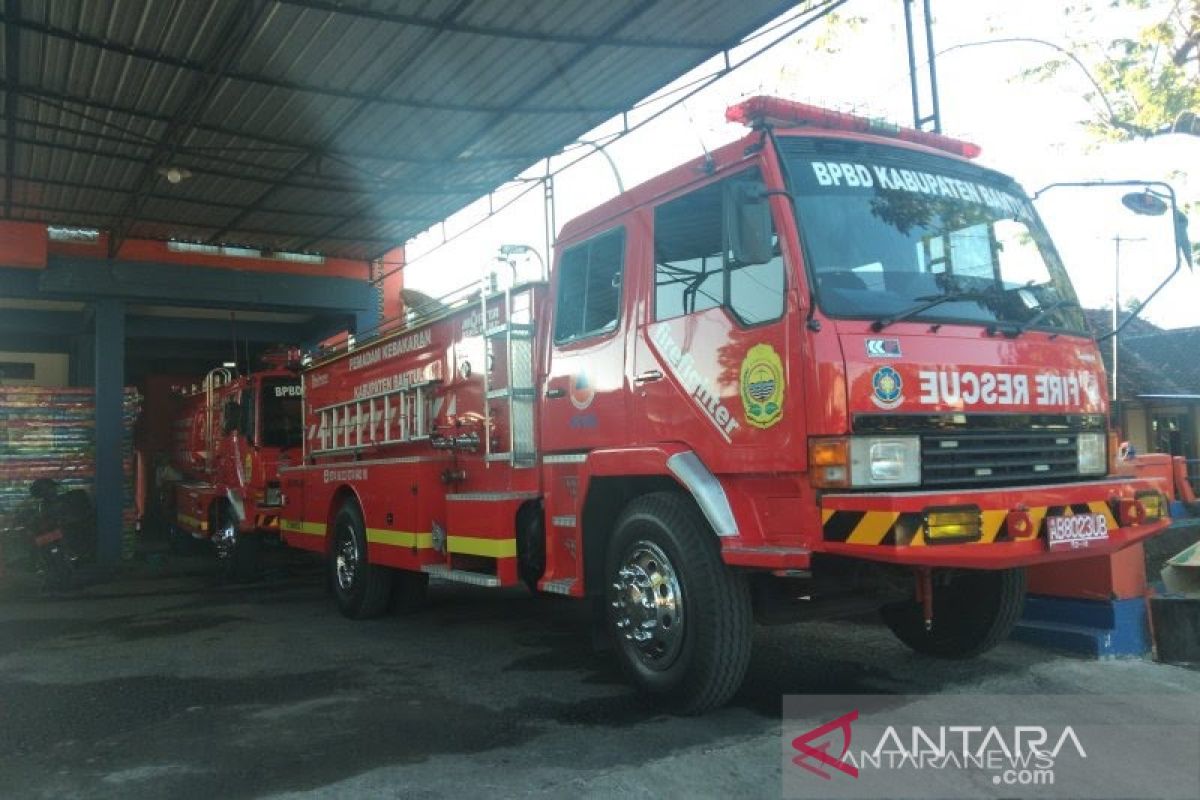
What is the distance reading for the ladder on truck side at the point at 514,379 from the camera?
20.1 feet

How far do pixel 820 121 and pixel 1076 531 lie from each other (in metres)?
2.43

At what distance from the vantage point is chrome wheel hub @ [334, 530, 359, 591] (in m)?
8.27

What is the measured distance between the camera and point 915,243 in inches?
184

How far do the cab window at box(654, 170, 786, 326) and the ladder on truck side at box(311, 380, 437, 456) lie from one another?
288 centimetres

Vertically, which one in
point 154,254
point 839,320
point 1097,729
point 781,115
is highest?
point 154,254

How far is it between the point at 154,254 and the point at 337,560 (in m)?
7.05

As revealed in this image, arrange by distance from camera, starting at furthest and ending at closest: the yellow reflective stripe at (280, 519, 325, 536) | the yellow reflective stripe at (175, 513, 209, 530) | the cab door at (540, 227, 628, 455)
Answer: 1. the yellow reflective stripe at (175, 513, 209, 530)
2. the yellow reflective stripe at (280, 519, 325, 536)
3. the cab door at (540, 227, 628, 455)

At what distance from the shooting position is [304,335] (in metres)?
17.0

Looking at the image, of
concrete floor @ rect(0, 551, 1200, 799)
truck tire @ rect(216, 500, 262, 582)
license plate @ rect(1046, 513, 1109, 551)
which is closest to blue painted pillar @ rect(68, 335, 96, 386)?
truck tire @ rect(216, 500, 262, 582)

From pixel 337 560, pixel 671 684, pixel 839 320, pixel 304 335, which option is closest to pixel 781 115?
pixel 839 320

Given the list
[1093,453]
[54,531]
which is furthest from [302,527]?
[1093,453]

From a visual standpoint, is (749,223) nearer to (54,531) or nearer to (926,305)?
(926,305)

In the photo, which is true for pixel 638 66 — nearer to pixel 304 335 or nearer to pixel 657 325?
pixel 657 325
